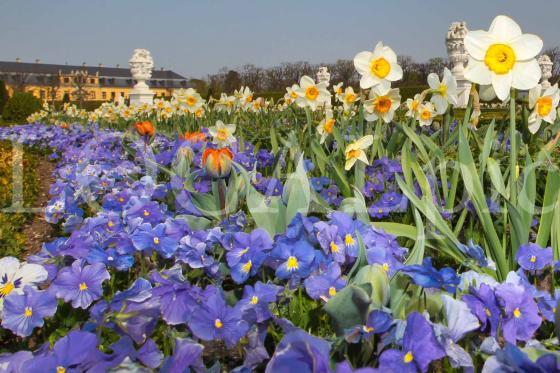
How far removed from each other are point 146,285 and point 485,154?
134cm

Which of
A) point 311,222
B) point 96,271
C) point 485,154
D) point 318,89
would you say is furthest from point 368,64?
point 96,271

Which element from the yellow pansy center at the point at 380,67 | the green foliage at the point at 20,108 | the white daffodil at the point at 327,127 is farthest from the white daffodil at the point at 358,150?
the green foliage at the point at 20,108

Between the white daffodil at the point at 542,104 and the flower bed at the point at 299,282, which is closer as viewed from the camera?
the flower bed at the point at 299,282

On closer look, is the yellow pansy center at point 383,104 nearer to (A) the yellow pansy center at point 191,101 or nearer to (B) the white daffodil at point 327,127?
(B) the white daffodil at point 327,127

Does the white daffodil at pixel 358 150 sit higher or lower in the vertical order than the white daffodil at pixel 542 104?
lower

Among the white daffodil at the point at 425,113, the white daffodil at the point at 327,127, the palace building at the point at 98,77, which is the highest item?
the palace building at the point at 98,77

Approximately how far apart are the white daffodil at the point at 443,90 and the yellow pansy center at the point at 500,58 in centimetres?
64

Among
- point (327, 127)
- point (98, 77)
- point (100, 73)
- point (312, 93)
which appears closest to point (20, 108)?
point (312, 93)

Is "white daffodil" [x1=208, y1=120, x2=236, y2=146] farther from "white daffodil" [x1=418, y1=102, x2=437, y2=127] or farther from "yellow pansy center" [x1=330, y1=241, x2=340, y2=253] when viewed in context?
"yellow pansy center" [x1=330, y1=241, x2=340, y2=253]

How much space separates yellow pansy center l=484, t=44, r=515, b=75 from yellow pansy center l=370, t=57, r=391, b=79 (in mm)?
864

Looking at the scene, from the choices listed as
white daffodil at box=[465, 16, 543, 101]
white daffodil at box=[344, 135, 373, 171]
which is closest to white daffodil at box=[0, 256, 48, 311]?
white daffodil at box=[465, 16, 543, 101]

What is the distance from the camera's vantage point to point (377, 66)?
2.41 m

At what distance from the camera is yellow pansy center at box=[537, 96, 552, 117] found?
6.73 feet

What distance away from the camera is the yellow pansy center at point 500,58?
1557mm
